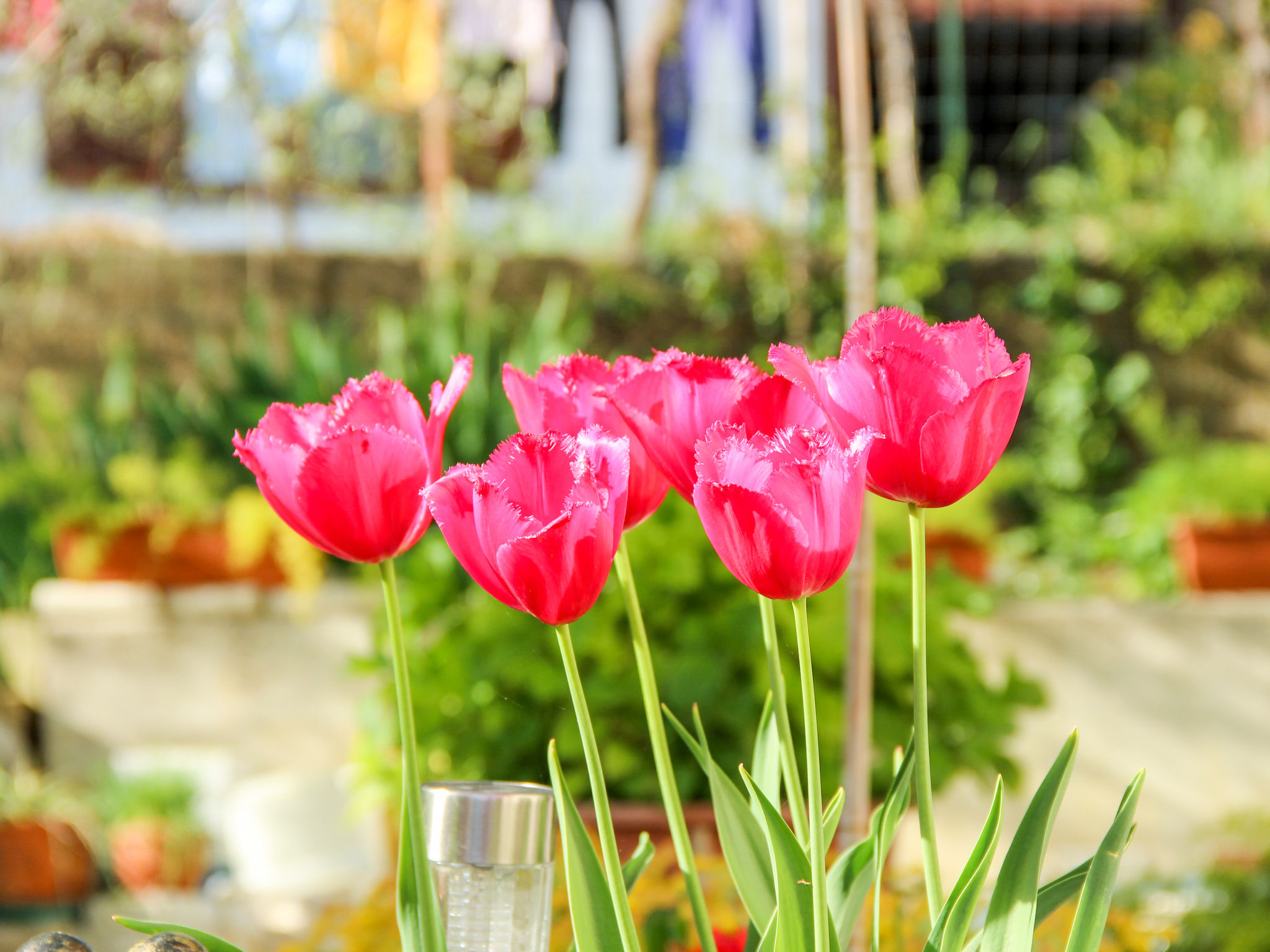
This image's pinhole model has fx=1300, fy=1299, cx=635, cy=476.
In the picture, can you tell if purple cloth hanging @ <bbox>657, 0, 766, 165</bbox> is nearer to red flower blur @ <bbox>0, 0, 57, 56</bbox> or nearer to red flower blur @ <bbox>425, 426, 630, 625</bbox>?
red flower blur @ <bbox>0, 0, 57, 56</bbox>

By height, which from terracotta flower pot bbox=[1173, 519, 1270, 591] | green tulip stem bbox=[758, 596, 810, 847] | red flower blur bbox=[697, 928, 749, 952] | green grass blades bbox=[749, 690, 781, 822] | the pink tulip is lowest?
terracotta flower pot bbox=[1173, 519, 1270, 591]

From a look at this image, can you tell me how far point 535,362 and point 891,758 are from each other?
1.92m

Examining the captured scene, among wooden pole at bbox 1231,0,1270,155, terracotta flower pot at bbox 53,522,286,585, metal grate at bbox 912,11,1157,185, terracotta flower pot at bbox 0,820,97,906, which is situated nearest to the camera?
terracotta flower pot at bbox 0,820,97,906

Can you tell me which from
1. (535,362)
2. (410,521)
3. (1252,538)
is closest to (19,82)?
(535,362)

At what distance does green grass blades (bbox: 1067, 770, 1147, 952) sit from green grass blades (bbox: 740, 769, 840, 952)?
0.28 feet

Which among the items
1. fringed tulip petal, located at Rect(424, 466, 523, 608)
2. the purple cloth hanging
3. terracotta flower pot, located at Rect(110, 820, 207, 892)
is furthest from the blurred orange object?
fringed tulip petal, located at Rect(424, 466, 523, 608)

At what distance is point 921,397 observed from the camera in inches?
18.3

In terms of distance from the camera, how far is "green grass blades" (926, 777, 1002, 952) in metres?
0.48

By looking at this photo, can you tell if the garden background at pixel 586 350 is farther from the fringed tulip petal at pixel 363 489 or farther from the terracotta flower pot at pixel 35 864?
the fringed tulip petal at pixel 363 489

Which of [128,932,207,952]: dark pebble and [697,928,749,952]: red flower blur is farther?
[697,928,749,952]: red flower blur

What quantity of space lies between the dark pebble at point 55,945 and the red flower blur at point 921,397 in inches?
13.7

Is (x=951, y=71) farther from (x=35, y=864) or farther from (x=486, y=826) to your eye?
(x=486, y=826)

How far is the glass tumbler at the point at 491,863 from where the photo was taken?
514 millimetres

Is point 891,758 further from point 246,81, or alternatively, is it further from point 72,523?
point 72,523
